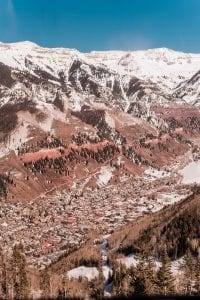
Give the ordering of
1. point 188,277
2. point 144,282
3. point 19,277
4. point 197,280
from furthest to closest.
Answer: point 188,277, point 19,277, point 197,280, point 144,282

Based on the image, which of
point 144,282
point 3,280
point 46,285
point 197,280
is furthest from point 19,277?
point 197,280

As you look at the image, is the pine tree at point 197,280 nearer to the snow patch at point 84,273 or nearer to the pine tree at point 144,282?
the pine tree at point 144,282

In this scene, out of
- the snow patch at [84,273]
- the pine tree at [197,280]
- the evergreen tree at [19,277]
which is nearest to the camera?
the pine tree at [197,280]

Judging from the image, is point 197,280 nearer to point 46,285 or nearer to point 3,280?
point 46,285

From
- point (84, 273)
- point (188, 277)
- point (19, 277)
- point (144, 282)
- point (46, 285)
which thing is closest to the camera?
point (144, 282)

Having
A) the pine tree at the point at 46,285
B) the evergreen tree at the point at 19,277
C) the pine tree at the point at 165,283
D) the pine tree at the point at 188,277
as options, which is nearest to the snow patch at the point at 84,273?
the pine tree at the point at 46,285

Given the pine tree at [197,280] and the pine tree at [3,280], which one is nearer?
the pine tree at [197,280]

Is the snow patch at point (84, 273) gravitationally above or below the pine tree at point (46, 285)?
above

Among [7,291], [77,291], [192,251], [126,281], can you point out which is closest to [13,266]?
[7,291]

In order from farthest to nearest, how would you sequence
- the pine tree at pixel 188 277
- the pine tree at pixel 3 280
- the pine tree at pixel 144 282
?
the pine tree at pixel 3 280 < the pine tree at pixel 188 277 < the pine tree at pixel 144 282

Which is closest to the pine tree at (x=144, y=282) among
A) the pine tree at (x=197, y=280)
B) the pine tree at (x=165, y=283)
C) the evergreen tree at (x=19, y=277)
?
the pine tree at (x=165, y=283)

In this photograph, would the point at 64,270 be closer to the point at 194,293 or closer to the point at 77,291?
the point at 77,291
